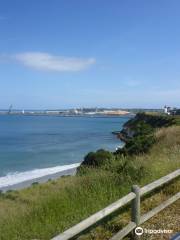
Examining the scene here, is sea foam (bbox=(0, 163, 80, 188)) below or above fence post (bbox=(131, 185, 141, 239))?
below

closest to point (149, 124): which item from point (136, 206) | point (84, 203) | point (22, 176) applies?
point (22, 176)

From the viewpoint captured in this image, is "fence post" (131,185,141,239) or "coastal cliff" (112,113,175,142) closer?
"fence post" (131,185,141,239)

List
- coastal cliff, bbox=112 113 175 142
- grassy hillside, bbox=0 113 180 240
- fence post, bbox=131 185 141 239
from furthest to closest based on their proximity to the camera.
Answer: coastal cliff, bbox=112 113 175 142 → grassy hillside, bbox=0 113 180 240 → fence post, bbox=131 185 141 239

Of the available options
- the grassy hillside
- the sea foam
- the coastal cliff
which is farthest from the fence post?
the coastal cliff

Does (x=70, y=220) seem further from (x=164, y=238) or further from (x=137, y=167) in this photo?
(x=137, y=167)

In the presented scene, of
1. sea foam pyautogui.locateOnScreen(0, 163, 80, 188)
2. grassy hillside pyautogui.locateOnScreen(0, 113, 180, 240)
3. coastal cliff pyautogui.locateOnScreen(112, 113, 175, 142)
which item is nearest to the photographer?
grassy hillside pyautogui.locateOnScreen(0, 113, 180, 240)

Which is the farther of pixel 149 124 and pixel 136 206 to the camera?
pixel 149 124

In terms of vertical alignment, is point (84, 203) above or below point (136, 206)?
below

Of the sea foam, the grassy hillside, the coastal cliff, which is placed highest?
the grassy hillside

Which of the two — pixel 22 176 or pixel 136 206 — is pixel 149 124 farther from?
pixel 136 206

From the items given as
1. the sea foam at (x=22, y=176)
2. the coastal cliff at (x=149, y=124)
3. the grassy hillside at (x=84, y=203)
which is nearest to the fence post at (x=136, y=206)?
the grassy hillside at (x=84, y=203)

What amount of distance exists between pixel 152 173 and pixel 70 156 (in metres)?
49.9

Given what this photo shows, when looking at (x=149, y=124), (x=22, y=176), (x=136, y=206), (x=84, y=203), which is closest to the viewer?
(x=136, y=206)

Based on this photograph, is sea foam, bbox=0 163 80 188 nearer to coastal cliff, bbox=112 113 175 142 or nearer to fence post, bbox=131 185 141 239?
coastal cliff, bbox=112 113 175 142
